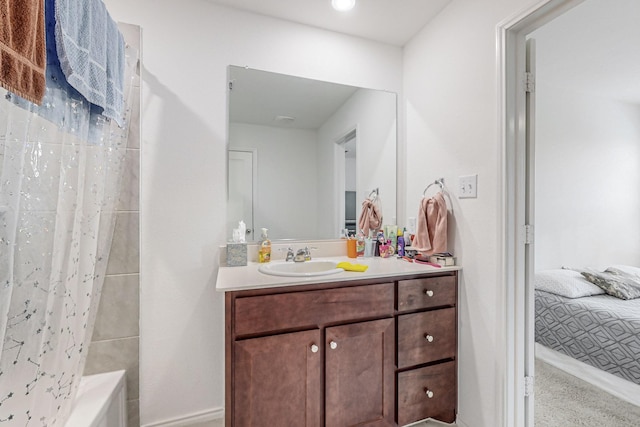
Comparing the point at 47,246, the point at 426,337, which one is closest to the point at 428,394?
the point at 426,337

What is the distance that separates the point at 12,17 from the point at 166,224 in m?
1.13

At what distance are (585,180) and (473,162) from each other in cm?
276

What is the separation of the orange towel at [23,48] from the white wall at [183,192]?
0.95 m

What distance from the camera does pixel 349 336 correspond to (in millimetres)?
1398

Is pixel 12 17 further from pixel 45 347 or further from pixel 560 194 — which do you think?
pixel 560 194

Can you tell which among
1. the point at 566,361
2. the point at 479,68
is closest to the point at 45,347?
the point at 479,68

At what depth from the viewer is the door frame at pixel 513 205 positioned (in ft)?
4.51

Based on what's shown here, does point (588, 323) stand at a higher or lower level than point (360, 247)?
lower

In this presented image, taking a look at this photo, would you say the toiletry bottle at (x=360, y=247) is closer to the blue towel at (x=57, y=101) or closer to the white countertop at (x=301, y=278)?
the white countertop at (x=301, y=278)

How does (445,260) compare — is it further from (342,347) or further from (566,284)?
(566,284)

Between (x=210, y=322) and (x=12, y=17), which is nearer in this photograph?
(x=12, y=17)

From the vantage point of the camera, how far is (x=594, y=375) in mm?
2117

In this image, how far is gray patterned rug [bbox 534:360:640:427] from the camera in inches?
64.9

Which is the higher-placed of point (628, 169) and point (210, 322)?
point (628, 169)
